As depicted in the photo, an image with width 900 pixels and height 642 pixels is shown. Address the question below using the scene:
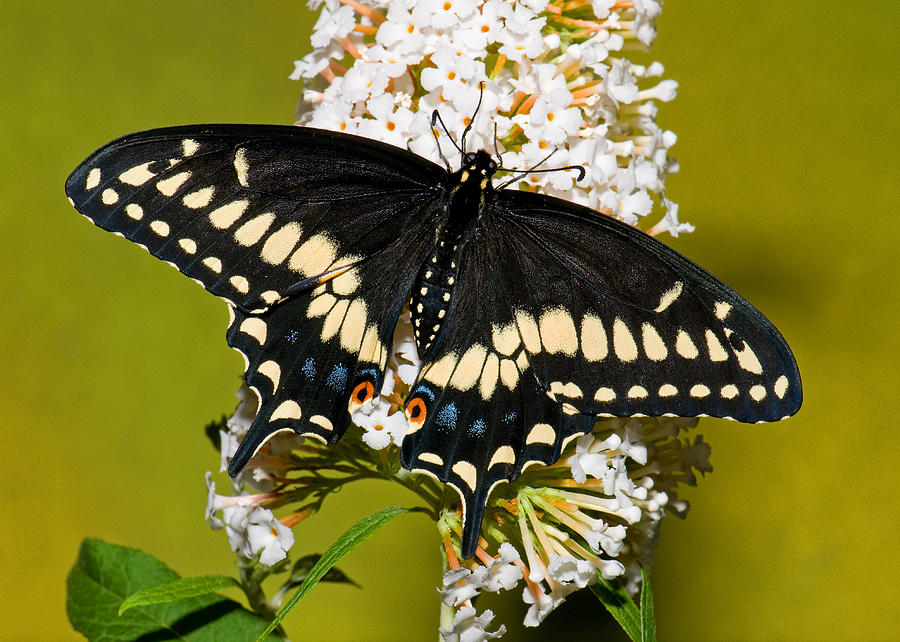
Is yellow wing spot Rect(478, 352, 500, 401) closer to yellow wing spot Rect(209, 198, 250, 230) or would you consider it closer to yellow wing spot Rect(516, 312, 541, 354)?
yellow wing spot Rect(516, 312, 541, 354)

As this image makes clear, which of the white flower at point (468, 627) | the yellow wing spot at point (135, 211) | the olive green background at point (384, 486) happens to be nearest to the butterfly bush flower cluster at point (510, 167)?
the white flower at point (468, 627)

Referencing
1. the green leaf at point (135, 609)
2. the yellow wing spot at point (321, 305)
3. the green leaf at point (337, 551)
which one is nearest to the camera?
the green leaf at point (337, 551)

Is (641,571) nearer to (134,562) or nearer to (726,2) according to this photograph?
(134,562)

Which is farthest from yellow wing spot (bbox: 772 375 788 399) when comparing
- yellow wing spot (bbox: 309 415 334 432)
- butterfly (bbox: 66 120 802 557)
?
Answer: yellow wing spot (bbox: 309 415 334 432)

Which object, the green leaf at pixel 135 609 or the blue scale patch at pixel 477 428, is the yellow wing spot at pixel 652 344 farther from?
the green leaf at pixel 135 609

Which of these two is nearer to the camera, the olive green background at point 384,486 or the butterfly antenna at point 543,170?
the butterfly antenna at point 543,170

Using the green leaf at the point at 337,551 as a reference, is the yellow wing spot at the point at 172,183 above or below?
above

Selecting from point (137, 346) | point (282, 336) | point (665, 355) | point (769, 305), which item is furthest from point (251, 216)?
point (137, 346)
